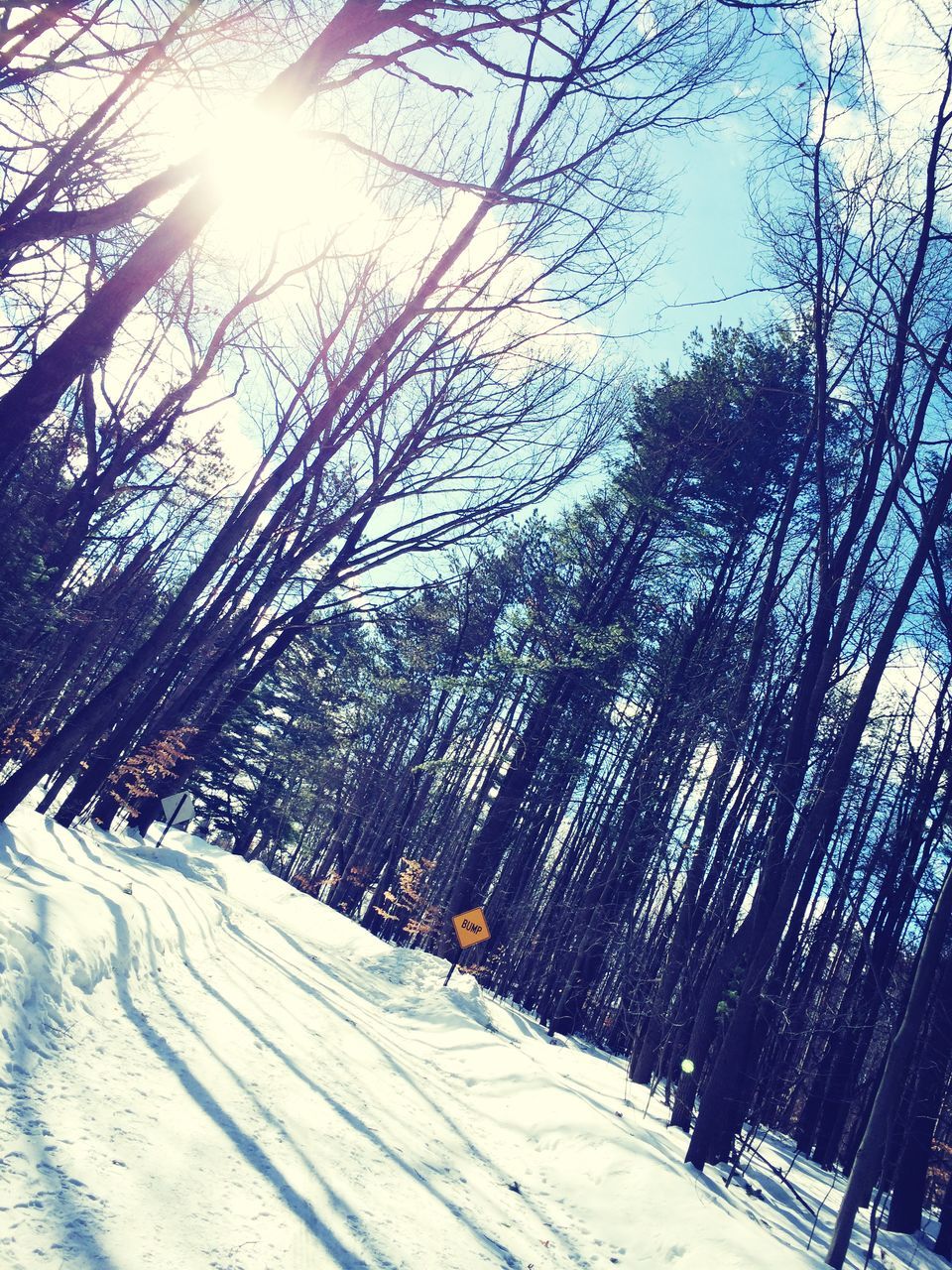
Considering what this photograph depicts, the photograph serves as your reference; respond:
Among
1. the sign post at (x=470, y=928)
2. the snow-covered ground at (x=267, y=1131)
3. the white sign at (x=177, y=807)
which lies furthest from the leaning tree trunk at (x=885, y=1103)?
the white sign at (x=177, y=807)

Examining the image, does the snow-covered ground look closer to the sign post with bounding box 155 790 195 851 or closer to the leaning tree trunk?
the leaning tree trunk

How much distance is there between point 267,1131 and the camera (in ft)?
13.8

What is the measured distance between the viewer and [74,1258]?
2.50 metres

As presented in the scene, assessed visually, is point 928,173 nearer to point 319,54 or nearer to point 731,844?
point 319,54

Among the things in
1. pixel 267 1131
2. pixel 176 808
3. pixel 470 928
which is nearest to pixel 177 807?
pixel 176 808

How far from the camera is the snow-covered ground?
3.05 m

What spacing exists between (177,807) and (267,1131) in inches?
542

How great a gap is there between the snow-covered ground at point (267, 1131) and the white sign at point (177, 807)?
690 centimetres

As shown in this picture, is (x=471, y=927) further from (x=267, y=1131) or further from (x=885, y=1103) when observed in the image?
(x=267, y=1131)

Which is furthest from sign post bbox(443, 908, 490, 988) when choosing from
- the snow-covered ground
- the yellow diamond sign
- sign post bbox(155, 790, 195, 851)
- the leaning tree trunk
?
sign post bbox(155, 790, 195, 851)

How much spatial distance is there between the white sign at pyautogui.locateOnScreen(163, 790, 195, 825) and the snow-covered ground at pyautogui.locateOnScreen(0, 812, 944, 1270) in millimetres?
6899

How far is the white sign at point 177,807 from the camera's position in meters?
16.5

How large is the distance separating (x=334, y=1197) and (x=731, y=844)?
32.7 feet

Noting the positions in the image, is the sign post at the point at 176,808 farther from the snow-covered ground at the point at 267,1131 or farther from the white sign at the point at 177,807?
the snow-covered ground at the point at 267,1131
